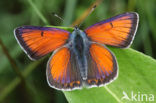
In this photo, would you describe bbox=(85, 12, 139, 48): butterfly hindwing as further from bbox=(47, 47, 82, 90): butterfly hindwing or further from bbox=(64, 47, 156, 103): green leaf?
bbox=(47, 47, 82, 90): butterfly hindwing

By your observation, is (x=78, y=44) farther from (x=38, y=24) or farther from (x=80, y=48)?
(x=38, y=24)

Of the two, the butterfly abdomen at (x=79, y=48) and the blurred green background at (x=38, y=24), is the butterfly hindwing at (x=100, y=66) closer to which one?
the butterfly abdomen at (x=79, y=48)

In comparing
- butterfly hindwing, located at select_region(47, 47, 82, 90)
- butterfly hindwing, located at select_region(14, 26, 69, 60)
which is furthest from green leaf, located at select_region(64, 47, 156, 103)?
butterfly hindwing, located at select_region(14, 26, 69, 60)

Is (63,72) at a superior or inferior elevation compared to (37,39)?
inferior

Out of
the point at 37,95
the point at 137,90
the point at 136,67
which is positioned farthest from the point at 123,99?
the point at 37,95

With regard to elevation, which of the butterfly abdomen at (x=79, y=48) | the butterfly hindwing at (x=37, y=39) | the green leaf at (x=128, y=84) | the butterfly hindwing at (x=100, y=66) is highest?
the butterfly hindwing at (x=37, y=39)

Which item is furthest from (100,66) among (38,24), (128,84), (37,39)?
(38,24)

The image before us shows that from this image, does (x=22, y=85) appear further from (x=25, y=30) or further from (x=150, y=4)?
(x=150, y=4)

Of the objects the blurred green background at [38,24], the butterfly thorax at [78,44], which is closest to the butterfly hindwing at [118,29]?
the butterfly thorax at [78,44]
